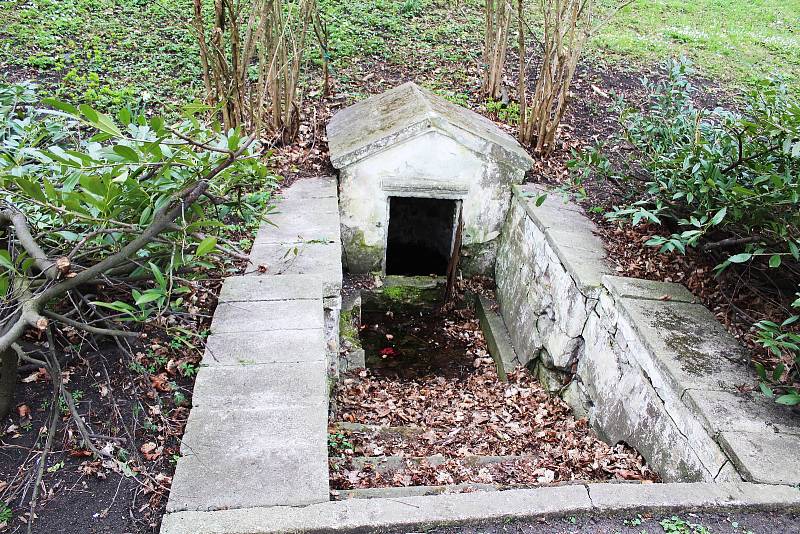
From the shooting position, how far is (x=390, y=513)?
2980 mm

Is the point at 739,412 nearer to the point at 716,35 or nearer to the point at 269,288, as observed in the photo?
the point at 269,288

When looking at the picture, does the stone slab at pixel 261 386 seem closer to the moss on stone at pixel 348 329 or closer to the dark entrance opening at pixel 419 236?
the moss on stone at pixel 348 329

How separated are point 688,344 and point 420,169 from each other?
3798 mm

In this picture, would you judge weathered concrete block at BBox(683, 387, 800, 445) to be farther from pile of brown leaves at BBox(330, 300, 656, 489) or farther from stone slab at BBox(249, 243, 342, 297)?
stone slab at BBox(249, 243, 342, 297)

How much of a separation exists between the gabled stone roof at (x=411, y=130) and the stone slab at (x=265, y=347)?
133 inches

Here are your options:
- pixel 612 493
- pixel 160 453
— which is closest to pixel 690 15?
pixel 612 493

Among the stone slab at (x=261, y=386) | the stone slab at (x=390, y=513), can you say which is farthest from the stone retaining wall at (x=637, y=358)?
the stone slab at (x=261, y=386)

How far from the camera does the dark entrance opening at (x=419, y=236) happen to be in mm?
9273

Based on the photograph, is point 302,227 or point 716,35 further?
point 716,35

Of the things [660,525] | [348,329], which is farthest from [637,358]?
[348,329]

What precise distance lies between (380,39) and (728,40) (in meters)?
7.53

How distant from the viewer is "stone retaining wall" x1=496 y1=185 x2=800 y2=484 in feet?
12.3

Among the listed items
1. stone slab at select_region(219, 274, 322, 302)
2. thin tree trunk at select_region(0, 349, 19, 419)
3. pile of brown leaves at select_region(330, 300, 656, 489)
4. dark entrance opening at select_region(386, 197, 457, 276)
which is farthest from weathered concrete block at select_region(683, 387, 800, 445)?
dark entrance opening at select_region(386, 197, 457, 276)

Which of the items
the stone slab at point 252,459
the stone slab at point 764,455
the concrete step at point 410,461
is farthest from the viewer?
the concrete step at point 410,461
